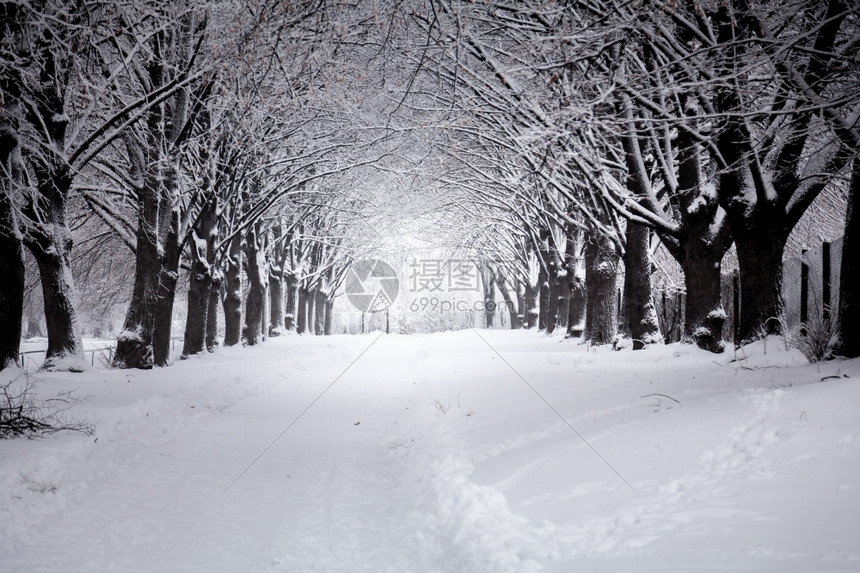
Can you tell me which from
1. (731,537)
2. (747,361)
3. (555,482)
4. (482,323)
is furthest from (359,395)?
(482,323)

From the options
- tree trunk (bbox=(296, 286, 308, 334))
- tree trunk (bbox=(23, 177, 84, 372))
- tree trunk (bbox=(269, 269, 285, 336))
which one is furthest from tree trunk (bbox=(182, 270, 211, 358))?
→ tree trunk (bbox=(296, 286, 308, 334))

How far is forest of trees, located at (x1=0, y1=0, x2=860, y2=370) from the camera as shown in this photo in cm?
757

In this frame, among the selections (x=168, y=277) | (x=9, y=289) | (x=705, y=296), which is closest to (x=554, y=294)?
(x=705, y=296)

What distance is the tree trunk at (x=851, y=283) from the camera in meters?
7.38

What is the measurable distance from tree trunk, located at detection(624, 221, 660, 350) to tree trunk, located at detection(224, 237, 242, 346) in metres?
13.9

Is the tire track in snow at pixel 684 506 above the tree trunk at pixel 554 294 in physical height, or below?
below

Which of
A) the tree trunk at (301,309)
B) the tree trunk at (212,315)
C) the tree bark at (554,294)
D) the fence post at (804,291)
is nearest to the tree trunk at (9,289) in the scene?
the tree trunk at (212,315)

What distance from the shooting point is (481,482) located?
18.6 ft

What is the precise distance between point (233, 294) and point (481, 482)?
19231 millimetres

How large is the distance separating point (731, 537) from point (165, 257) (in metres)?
14.1

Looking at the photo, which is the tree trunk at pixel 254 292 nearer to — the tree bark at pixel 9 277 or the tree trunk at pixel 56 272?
the tree trunk at pixel 56 272

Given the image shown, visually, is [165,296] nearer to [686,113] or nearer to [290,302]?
[686,113]

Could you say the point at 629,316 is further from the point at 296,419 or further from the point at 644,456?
the point at 644,456

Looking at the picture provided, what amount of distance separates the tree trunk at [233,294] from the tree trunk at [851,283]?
18.9 meters
